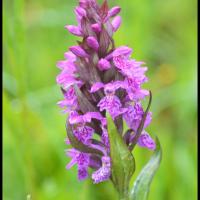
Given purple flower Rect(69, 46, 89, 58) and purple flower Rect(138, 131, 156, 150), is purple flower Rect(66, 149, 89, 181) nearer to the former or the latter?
purple flower Rect(138, 131, 156, 150)

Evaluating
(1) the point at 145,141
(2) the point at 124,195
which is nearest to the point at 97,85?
(1) the point at 145,141

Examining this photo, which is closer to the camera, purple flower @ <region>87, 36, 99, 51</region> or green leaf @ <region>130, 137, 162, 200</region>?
purple flower @ <region>87, 36, 99, 51</region>

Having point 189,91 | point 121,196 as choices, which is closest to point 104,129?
point 121,196

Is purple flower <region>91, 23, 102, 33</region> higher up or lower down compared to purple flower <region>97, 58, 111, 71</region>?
higher up

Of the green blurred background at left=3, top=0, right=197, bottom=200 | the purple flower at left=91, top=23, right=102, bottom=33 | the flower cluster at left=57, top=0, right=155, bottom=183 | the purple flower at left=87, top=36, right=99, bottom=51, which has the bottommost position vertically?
the green blurred background at left=3, top=0, right=197, bottom=200

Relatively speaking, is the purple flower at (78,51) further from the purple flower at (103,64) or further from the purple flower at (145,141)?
the purple flower at (145,141)

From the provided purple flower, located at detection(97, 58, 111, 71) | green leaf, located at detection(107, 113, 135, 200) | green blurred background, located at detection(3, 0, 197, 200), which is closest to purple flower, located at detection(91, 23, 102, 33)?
purple flower, located at detection(97, 58, 111, 71)

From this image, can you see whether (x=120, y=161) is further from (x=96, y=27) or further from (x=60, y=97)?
(x=60, y=97)
